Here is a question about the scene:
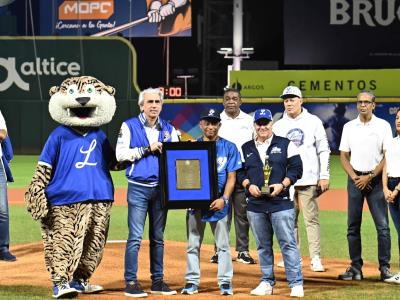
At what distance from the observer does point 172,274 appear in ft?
33.0

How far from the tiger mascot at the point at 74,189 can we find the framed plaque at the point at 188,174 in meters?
0.51

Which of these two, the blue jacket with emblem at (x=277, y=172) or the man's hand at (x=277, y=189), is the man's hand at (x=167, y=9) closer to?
the blue jacket with emblem at (x=277, y=172)

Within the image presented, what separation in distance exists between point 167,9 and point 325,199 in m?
14.7

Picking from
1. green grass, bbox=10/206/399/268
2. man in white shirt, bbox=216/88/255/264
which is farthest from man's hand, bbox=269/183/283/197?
green grass, bbox=10/206/399/268

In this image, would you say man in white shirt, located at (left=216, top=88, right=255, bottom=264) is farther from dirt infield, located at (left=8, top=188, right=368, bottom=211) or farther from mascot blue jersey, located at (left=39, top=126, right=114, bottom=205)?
dirt infield, located at (left=8, top=188, right=368, bottom=211)

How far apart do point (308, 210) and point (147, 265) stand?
68.1 inches

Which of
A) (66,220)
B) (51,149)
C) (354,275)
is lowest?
(354,275)

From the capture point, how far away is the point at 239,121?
35.5 ft

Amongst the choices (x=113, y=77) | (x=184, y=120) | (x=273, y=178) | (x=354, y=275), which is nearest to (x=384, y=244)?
(x=354, y=275)

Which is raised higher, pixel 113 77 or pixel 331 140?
pixel 113 77

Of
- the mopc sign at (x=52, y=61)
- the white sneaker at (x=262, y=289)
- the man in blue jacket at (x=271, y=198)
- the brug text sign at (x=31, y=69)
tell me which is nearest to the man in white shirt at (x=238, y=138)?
the man in blue jacket at (x=271, y=198)

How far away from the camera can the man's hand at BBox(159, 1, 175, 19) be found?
31047 millimetres

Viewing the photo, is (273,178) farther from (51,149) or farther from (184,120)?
(184,120)

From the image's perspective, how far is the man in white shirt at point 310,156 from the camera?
10.2 meters
